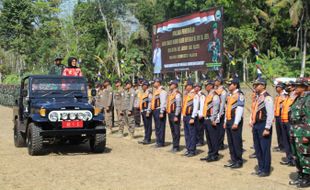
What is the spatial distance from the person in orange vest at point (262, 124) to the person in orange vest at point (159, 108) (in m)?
3.89

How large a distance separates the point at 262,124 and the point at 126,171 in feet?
8.49

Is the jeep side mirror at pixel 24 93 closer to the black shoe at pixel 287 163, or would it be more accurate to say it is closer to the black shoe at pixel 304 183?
the black shoe at pixel 287 163

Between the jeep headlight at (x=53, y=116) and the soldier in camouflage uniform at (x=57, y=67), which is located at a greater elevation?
the soldier in camouflage uniform at (x=57, y=67)

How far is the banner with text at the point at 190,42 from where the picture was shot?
634 inches

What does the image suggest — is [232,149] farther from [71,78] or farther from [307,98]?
[71,78]

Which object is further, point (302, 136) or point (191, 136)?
point (191, 136)

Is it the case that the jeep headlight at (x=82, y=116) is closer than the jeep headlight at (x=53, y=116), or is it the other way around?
the jeep headlight at (x=53, y=116)

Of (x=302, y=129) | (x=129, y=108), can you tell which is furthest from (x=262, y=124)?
(x=129, y=108)

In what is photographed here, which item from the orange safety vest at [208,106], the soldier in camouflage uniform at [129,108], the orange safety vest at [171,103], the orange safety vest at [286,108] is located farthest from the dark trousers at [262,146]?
the soldier in camouflage uniform at [129,108]

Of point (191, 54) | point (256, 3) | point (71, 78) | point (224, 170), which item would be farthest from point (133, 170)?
point (256, 3)

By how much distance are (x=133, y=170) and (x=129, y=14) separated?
36.4 meters

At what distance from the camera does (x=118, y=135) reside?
1538cm

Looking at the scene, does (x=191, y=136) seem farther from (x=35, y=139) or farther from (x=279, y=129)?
(x=35, y=139)

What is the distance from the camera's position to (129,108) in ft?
47.4
